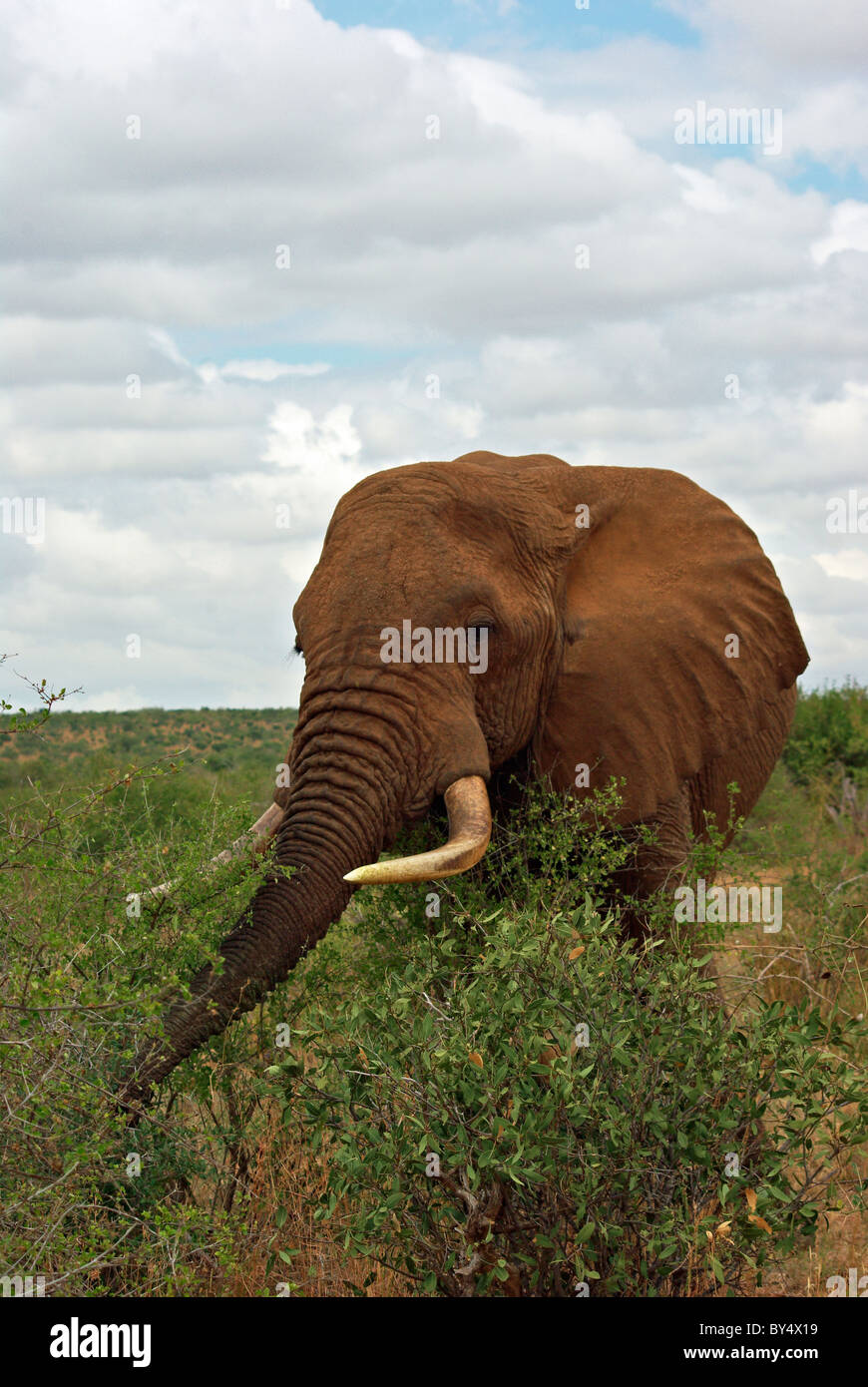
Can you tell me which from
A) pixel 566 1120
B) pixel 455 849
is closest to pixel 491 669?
pixel 455 849

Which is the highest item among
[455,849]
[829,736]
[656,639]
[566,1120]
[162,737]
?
[162,737]

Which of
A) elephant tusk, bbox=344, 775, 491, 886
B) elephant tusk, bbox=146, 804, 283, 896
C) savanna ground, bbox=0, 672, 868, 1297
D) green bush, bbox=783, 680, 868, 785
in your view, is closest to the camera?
savanna ground, bbox=0, 672, 868, 1297

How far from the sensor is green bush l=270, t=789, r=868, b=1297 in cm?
474

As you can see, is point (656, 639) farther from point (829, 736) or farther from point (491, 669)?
point (829, 736)

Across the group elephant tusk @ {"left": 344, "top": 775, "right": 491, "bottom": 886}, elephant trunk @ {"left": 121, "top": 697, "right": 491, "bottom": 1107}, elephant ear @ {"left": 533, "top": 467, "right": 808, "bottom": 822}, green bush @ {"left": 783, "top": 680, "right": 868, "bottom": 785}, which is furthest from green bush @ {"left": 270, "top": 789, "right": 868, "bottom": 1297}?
green bush @ {"left": 783, "top": 680, "right": 868, "bottom": 785}

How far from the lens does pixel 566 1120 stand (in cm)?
482

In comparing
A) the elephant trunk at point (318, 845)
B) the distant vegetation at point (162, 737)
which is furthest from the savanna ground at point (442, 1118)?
the distant vegetation at point (162, 737)

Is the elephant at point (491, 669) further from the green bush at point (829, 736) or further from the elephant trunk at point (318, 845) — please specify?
the green bush at point (829, 736)

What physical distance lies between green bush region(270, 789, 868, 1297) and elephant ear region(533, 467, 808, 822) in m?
1.95

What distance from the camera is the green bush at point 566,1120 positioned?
474 centimetres

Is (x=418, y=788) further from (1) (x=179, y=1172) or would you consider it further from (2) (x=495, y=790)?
(1) (x=179, y=1172)

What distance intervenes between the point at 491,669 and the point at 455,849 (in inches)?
43.3

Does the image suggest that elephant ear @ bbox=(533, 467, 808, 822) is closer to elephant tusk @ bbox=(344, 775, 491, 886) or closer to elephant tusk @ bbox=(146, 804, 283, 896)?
elephant tusk @ bbox=(344, 775, 491, 886)

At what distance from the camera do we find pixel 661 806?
7.55 m
